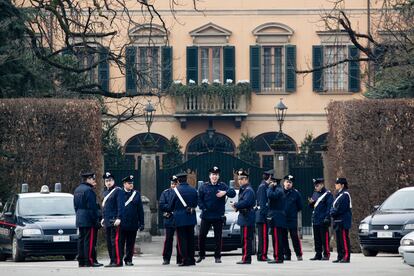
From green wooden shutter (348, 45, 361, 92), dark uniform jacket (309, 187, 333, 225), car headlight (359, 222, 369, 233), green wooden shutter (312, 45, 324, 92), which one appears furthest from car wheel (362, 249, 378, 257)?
green wooden shutter (312, 45, 324, 92)

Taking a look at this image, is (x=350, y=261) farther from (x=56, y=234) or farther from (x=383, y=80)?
(x=383, y=80)

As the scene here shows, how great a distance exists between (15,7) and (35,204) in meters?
7.97

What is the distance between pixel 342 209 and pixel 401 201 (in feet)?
13.5

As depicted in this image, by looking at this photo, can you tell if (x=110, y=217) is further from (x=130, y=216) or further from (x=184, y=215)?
(x=184, y=215)

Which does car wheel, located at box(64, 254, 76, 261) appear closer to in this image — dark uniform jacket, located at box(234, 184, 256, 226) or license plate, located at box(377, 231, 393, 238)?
dark uniform jacket, located at box(234, 184, 256, 226)

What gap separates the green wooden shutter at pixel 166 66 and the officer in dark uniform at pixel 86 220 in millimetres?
34407

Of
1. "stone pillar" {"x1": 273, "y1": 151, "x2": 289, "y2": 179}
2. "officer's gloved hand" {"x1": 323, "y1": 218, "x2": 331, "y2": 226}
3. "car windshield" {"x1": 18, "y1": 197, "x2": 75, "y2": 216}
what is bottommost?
"officer's gloved hand" {"x1": 323, "y1": 218, "x2": 331, "y2": 226}

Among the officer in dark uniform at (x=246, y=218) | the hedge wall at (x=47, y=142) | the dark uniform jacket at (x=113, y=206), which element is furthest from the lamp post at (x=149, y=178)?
the dark uniform jacket at (x=113, y=206)

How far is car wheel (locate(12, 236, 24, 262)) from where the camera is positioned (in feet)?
111

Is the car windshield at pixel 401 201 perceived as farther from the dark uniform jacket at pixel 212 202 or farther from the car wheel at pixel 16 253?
the car wheel at pixel 16 253

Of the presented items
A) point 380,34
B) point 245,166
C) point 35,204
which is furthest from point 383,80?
point 35,204

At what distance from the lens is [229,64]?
226ft

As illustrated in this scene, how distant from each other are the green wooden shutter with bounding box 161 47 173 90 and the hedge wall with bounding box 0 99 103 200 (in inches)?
925

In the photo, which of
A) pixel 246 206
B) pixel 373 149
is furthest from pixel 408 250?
pixel 373 149
